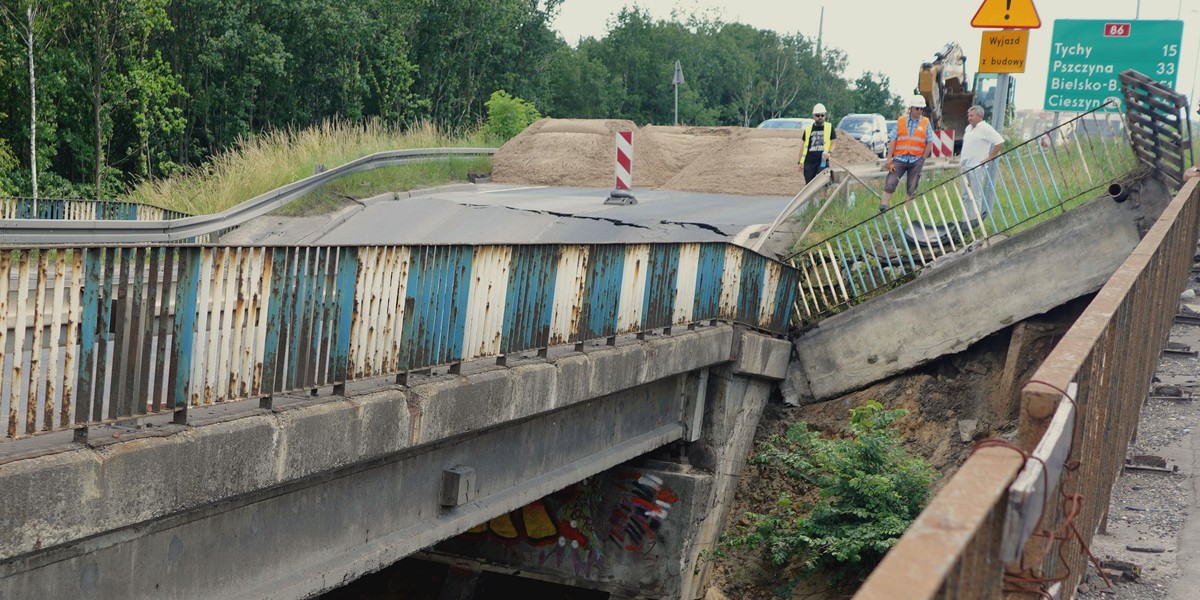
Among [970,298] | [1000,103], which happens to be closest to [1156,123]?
[1000,103]

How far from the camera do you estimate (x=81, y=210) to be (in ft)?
52.0

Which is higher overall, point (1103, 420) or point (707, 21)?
point (707, 21)

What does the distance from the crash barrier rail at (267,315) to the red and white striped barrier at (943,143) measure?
12.9 meters

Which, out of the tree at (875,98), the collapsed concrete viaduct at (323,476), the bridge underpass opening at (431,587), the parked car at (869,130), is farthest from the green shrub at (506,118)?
the tree at (875,98)

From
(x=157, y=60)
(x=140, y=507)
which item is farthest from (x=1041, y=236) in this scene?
(x=157, y=60)

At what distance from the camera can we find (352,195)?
20.9 meters

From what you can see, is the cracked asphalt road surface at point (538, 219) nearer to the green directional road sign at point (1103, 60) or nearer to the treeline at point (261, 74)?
the green directional road sign at point (1103, 60)

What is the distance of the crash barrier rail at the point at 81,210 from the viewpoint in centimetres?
1512

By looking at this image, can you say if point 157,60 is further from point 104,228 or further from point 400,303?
point 400,303

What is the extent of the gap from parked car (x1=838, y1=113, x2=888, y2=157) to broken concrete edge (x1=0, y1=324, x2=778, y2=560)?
29.5m

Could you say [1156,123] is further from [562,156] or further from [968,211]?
[562,156]

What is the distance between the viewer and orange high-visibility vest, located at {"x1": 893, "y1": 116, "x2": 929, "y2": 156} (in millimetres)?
16625

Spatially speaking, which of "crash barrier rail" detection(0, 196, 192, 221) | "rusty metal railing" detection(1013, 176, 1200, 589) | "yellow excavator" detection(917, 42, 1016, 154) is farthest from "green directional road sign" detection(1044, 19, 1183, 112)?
"crash barrier rail" detection(0, 196, 192, 221)

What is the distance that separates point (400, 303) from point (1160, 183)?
9446mm
